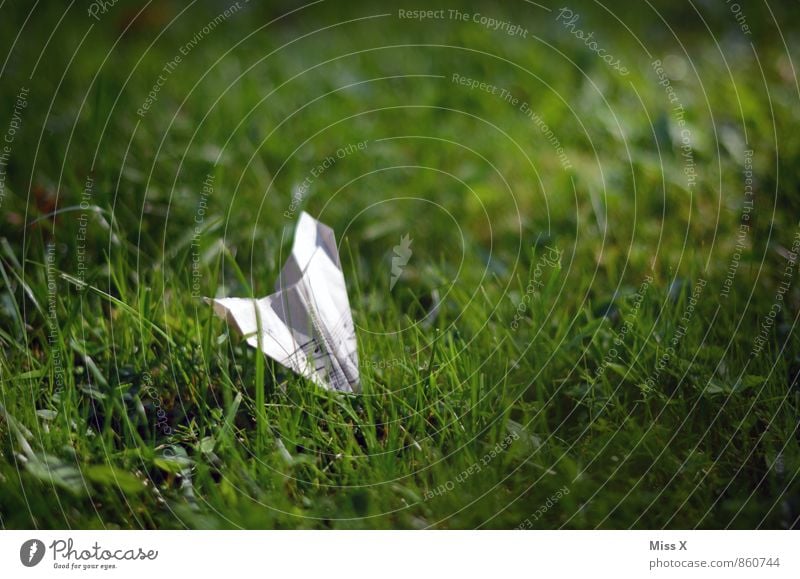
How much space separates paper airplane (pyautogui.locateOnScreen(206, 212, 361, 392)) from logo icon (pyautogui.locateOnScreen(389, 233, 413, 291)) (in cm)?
26

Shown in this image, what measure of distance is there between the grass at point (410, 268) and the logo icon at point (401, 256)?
3 cm

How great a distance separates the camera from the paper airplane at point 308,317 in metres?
1.17

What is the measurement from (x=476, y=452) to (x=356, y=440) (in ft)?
0.54

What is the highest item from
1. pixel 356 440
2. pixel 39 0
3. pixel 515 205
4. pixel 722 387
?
pixel 39 0

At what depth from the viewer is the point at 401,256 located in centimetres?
162
